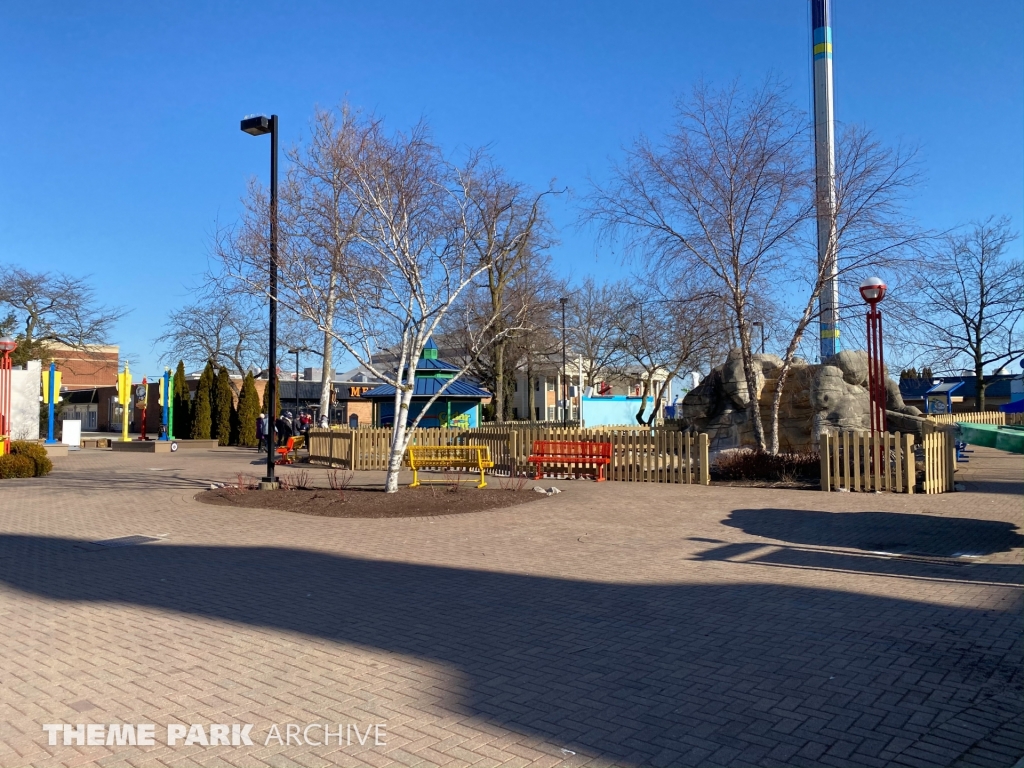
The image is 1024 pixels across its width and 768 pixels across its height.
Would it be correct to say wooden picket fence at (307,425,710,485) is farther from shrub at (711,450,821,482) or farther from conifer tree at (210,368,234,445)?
conifer tree at (210,368,234,445)

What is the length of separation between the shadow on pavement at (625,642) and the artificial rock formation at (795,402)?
59.7ft

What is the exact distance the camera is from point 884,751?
Result: 4031 mm

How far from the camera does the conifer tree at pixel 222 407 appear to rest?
137 ft

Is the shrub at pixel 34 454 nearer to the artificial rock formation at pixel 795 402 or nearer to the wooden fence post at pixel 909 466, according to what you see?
the artificial rock formation at pixel 795 402

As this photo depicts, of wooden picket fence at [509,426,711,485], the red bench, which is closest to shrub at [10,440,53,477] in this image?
the red bench

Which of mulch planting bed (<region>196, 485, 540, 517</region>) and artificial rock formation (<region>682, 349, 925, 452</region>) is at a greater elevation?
artificial rock formation (<region>682, 349, 925, 452</region>)

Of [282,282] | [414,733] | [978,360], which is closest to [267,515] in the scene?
[282,282]

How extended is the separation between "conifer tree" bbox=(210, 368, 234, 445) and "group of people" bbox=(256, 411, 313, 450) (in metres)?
7.82

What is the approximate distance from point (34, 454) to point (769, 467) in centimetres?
1812

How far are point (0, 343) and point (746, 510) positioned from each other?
23598 mm

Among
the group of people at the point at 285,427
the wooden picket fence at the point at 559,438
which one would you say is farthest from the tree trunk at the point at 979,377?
the group of people at the point at 285,427

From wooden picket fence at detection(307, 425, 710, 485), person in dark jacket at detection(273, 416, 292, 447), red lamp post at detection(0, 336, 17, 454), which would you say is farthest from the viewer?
person in dark jacket at detection(273, 416, 292, 447)

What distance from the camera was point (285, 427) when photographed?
27.7m

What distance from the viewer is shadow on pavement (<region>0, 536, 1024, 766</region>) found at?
4445 mm
